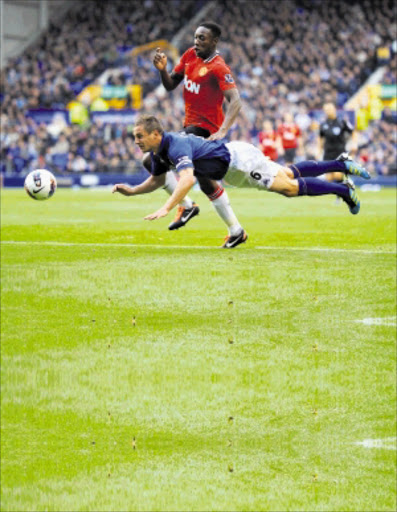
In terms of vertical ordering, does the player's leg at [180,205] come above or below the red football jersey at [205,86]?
below

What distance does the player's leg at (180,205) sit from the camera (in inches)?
360

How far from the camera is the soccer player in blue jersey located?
8.41 meters

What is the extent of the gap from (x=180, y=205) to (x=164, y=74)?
146cm

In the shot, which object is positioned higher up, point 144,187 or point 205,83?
point 205,83

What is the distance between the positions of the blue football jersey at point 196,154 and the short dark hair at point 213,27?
104 cm

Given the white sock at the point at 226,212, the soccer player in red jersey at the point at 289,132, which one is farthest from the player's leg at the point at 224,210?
the soccer player in red jersey at the point at 289,132

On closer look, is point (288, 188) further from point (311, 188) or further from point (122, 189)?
point (122, 189)

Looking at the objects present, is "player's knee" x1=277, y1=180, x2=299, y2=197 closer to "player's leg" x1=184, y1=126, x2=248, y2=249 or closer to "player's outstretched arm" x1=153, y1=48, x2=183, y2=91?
"player's leg" x1=184, y1=126, x2=248, y2=249

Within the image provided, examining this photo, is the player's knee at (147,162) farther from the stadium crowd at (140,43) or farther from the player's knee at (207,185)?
the stadium crowd at (140,43)

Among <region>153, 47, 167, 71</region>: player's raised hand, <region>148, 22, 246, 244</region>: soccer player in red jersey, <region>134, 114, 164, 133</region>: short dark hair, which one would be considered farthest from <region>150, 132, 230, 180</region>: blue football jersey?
<region>153, 47, 167, 71</region>: player's raised hand

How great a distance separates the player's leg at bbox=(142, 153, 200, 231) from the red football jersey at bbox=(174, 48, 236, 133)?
72 cm

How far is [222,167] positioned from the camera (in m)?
8.82

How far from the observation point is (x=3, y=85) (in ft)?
353

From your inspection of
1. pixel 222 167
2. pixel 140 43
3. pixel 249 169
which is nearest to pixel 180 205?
pixel 222 167
